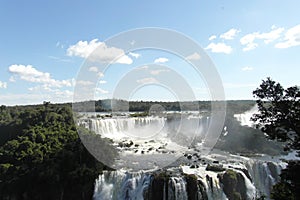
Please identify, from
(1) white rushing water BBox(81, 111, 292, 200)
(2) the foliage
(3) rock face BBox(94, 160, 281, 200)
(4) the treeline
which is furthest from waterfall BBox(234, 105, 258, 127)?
(2) the foliage

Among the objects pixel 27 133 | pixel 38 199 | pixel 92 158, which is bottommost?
pixel 38 199

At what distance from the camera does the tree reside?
20.8 ft

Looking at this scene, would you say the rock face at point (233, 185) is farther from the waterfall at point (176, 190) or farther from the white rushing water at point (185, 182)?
the waterfall at point (176, 190)

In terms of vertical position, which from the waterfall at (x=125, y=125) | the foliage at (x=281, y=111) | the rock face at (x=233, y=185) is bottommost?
the rock face at (x=233, y=185)

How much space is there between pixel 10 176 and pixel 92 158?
486cm

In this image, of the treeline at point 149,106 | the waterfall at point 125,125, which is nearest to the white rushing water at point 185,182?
the treeline at point 149,106

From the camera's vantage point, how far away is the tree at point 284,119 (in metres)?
6.34

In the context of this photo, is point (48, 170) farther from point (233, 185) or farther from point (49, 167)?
point (233, 185)

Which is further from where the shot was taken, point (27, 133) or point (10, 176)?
point (27, 133)

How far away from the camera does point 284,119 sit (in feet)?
21.3

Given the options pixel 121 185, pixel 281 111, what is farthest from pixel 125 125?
pixel 281 111

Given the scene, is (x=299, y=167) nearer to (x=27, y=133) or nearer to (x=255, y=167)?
(x=255, y=167)

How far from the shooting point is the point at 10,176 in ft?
52.3

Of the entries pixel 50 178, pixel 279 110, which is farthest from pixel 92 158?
pixel 279 110
